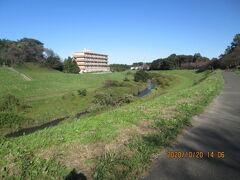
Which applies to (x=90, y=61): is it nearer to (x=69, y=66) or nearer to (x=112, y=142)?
(x=69, y=66)

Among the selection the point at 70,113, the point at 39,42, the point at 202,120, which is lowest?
the point at 70,113

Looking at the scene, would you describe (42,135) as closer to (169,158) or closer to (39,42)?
(169,158)

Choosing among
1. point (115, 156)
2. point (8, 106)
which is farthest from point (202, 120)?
point (8, 106)

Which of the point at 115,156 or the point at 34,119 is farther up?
the point at 115,156

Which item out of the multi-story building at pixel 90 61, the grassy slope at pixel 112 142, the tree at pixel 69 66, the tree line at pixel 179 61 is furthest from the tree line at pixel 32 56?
the grassy slope at pixel 112 142

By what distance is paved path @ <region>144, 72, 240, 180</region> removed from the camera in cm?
542

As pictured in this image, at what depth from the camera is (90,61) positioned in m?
156

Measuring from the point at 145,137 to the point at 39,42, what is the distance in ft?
401

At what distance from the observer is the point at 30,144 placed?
7555 mm

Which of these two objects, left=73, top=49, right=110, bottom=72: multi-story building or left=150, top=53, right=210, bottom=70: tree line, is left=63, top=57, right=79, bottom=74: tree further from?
left=150, top=53, right=210, bottom=70: tree line
